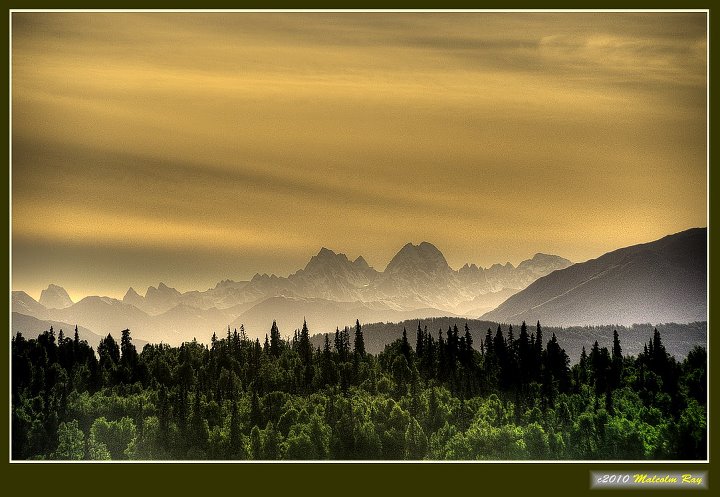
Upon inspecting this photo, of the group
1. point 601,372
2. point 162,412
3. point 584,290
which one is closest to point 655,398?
point 601,372

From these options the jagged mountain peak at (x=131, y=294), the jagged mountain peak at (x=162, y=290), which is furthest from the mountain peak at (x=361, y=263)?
the jagged mountain peak at (x=131, y=294)

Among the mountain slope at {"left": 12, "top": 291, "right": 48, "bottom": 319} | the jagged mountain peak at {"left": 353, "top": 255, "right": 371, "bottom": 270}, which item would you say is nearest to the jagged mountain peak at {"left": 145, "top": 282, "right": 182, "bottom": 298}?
the mountain slope at {"left": 12, "top": 291, "right": 48, "bottom": 319}

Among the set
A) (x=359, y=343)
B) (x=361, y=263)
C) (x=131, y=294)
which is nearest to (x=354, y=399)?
(x=359, y=343)

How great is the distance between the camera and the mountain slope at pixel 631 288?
2336 centimetres

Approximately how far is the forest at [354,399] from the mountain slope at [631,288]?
67 cm

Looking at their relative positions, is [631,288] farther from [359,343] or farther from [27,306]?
[27,306]

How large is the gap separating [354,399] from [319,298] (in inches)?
87.3

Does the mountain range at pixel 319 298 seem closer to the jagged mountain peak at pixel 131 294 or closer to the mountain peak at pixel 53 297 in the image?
the jagged mountain peak at pixel 131 294

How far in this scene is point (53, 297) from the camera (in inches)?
923

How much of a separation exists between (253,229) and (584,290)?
6937mm

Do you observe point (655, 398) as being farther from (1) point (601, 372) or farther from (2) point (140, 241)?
(2) point (140, 241)

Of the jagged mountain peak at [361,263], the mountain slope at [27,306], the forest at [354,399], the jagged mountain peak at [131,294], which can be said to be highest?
the jagged mountain peak at [361,263]

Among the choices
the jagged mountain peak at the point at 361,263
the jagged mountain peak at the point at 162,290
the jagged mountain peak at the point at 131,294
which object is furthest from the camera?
the jagged mountain peak at the point at 361,263
